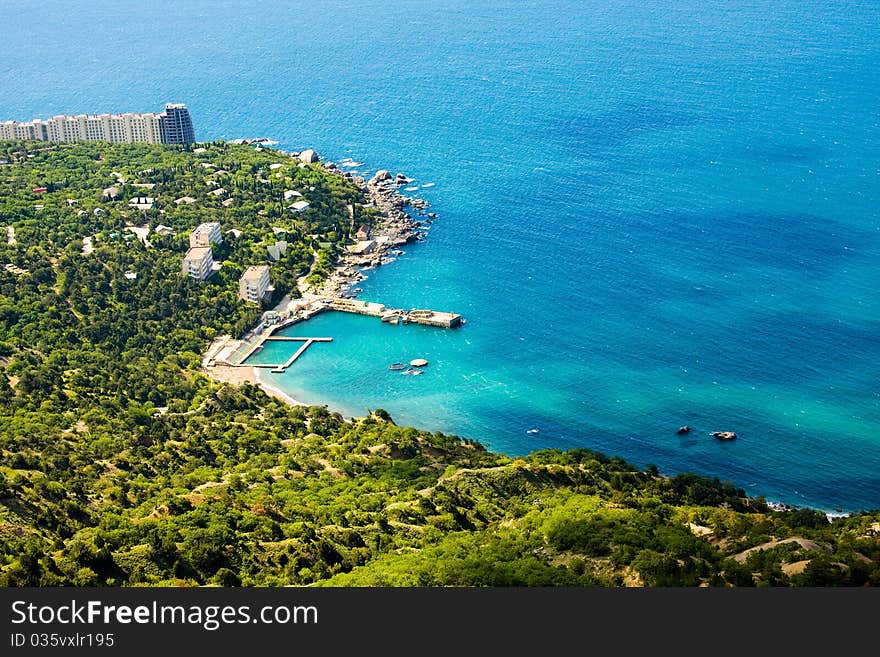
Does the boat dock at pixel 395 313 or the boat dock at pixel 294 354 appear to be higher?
the boat dock at pixel 395 313

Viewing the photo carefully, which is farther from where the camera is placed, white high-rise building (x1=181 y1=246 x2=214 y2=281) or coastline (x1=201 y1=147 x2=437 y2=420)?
white high-rise building (x1=181 y1=246 x2=214 y2=281)

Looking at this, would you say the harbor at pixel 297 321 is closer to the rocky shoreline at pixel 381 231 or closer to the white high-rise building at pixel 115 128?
the rocky shoreline at pixel 381 231

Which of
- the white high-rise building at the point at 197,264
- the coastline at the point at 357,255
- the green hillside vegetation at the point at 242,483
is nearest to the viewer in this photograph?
the green hillside vegetation at the point at 242,483

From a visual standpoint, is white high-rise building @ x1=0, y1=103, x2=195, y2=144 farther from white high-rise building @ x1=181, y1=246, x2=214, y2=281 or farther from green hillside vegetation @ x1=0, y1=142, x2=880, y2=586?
white high-rise building @ x1=181, y1=246, x2=214, y2=281

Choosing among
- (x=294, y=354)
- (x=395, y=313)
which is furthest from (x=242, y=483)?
(x=395, y=313)

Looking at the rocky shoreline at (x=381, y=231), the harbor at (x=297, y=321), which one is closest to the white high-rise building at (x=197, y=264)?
the harbor at (x=297, y=321)

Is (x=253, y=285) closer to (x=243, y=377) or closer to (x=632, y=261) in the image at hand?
(x=243, y=377)

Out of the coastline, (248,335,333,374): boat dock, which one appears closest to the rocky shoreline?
the coastline
